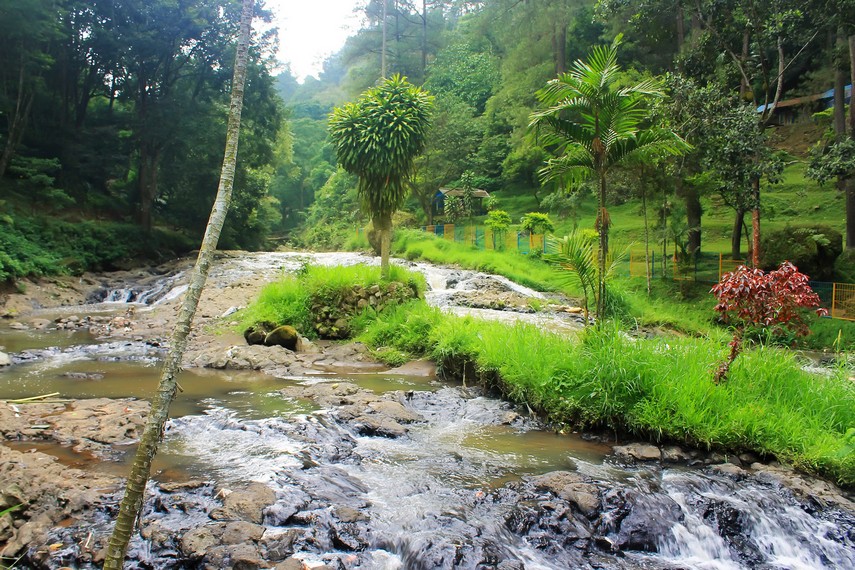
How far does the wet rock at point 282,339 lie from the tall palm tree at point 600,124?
642 centimetres

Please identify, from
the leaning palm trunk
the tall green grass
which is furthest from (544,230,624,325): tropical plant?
the leaning palm trunk

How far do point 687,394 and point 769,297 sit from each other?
1.43 m

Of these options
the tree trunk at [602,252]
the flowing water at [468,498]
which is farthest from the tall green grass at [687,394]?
the flowing water at [468,498]

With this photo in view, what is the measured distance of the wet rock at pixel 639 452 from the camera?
6.28m

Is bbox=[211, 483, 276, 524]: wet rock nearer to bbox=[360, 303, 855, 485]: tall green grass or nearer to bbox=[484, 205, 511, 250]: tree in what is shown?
bbox=[360, 303, 855, 485]: tall green grass

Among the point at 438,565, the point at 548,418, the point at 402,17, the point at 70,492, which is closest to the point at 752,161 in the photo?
the point at 548,418

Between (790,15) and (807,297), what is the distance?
12.1 m

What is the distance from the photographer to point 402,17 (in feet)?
155

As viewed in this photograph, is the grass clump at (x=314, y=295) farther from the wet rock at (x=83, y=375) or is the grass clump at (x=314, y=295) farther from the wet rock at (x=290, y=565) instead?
the wet rock at (x=290, y=565)

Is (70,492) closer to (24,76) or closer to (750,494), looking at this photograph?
(750,494)

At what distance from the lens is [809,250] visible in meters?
17.8

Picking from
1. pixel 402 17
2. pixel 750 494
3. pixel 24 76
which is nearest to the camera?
pixel 750 494

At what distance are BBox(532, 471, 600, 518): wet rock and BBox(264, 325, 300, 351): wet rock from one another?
748cm

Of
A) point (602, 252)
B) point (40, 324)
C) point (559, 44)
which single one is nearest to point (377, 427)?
point (602, 252)
